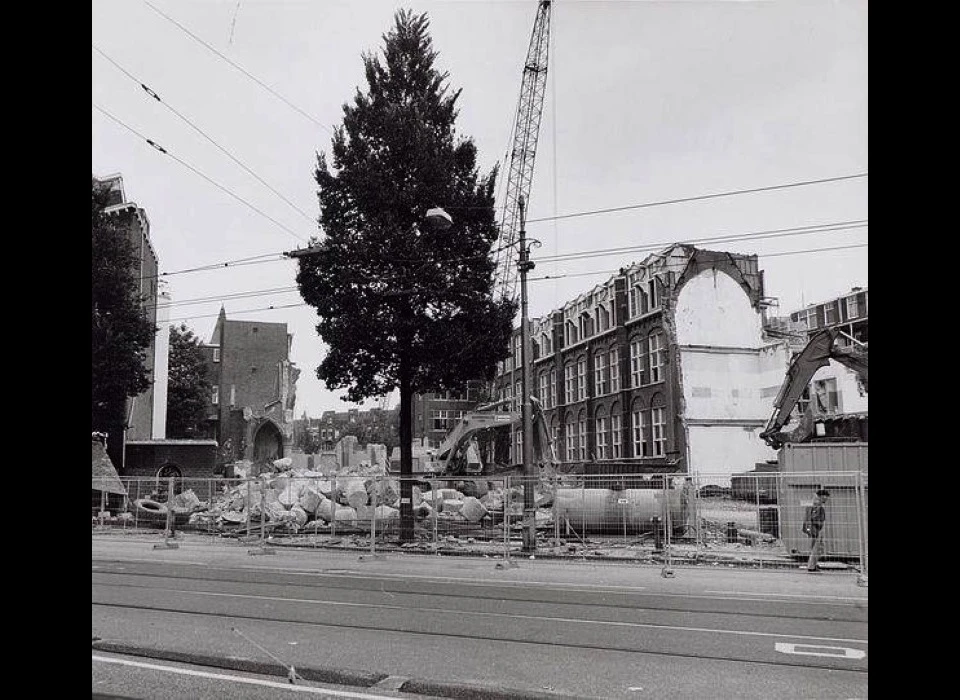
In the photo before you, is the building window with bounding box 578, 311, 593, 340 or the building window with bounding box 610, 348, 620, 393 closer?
the building window with bounding box 610, 348, 620, 393

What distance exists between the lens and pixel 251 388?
224 feet

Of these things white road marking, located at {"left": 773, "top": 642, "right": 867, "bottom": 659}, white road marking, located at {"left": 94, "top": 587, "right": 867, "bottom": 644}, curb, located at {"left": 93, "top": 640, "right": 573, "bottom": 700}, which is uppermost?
→ curb, located at {"left": 93, "top": 640, "right": 573, "bottom": 700}

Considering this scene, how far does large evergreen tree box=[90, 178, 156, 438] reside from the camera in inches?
890

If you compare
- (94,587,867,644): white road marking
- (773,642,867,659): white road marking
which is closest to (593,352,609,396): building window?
(94,587,867,644): white road marking

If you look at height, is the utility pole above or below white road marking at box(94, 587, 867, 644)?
above

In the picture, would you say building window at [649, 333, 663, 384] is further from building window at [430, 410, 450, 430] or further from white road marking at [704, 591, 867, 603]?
building window at [430, 410, 450, 430]

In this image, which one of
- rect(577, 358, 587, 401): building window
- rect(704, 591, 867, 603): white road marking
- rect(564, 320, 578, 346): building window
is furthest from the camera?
rect(564, 320, 578, 346): building window

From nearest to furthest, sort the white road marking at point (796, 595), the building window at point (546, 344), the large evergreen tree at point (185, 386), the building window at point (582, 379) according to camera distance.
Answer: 1. the white road marking at point (796, 595)
2. the building window at point (582, 379)
3. the building window at point (546, 344)
4. the large evergreen tree at point (185, 386)

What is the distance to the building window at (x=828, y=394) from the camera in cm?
3278

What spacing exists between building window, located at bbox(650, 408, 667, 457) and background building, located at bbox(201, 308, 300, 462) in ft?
118

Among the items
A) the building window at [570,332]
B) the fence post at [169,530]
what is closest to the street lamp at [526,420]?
the fence post at [169,530]

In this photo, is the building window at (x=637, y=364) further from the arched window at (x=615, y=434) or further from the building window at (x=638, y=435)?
the arched window at (x=615, y=434)

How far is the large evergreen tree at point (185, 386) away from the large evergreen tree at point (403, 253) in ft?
124
